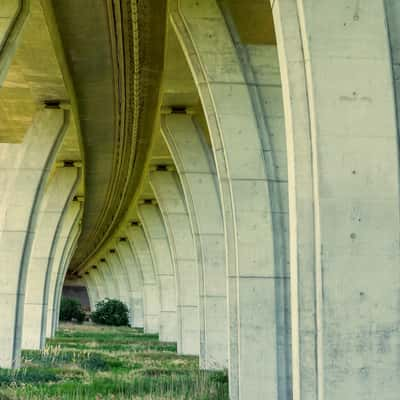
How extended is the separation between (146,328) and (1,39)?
39.7 metres

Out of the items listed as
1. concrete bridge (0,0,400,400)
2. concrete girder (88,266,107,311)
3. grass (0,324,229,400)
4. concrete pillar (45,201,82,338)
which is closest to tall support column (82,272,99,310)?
concrete girder (88,266,107,311)

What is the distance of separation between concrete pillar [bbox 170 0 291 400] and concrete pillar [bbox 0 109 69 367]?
29.8 ft

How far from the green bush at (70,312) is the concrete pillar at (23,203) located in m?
42.2

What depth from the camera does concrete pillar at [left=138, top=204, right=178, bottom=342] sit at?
4084cm

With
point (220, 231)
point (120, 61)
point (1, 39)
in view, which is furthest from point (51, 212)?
point (1, 39)

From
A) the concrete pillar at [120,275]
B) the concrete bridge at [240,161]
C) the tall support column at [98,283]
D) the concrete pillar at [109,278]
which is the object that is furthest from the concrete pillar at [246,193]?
the tall support column at [98,283]

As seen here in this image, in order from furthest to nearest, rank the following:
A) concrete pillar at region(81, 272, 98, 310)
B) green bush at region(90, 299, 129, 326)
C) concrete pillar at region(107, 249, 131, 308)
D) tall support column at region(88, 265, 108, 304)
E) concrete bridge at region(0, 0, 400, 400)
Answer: concrete pillar at region(81, 272, 98, 310), tall support column at region(88, 265, 108, 304), concrete pillar at region(107, 249, 131, 308), green bush at region(90, 299, 129, 326), concrete bridge at region(0, 0, 400, 400)

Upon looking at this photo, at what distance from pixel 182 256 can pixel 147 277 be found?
74.0ft

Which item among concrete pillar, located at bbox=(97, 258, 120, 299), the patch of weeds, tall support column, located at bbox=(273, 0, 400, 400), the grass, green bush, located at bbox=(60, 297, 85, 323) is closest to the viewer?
tall support column, located at bbox=(273, 0, 400, 400)

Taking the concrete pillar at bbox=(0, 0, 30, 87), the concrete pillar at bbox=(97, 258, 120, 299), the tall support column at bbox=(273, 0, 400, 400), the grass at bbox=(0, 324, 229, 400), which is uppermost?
the concrete pillar at bbox=(97, 258, 120, 299)

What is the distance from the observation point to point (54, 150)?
905 inches

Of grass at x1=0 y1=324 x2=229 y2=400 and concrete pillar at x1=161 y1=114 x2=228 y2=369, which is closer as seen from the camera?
grass at x1=0 y1=324 x2=229 y2=400

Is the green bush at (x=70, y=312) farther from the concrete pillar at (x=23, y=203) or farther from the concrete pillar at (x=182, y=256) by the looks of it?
the concrete pillar at (x=23, y=203)

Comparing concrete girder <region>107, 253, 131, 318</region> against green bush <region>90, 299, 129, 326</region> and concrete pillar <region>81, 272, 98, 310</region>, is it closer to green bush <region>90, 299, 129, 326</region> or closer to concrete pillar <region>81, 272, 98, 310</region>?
green bush <region>90, 299, 129, 326</region>
